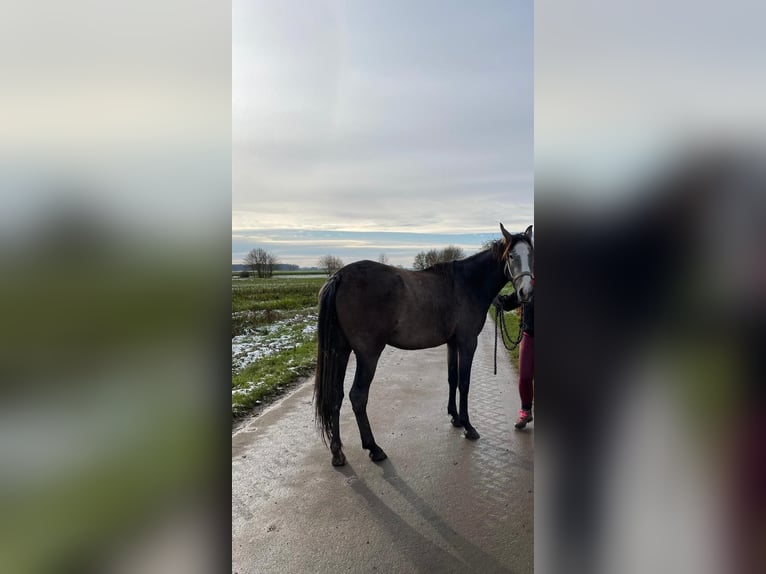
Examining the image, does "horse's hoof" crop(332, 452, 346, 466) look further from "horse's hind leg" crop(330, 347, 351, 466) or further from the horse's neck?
the horse's neck

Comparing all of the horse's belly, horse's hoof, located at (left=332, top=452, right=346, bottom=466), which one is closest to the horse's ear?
the horse's belly

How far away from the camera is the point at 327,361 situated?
3867mm

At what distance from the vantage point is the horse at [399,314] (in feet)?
12.5

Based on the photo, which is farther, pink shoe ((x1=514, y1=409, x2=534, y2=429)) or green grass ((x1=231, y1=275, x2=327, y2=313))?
green grass ((x1=231, y1=275, x2=327, y2=313))

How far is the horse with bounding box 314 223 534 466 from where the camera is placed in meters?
3.82
